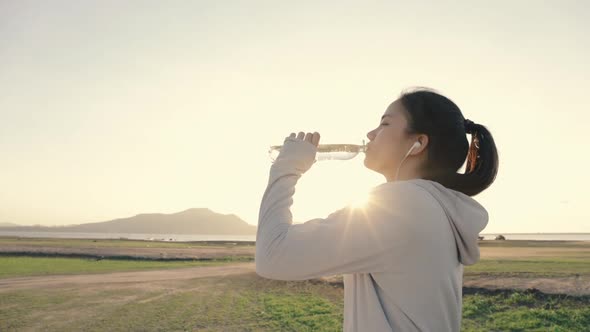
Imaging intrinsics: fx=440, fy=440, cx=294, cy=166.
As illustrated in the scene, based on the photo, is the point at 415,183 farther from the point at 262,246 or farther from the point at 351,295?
the point at 262,246

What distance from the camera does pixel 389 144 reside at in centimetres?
192

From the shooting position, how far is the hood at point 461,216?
1.60 meters

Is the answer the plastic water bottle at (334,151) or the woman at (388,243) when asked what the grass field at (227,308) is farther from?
the woman at (388,243)

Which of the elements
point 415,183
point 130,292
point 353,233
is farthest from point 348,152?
point 130,292

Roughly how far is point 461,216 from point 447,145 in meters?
0.37

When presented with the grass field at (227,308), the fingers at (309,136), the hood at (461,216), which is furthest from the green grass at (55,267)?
the hood at (461,216)

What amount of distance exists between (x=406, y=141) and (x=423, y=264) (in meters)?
0.62

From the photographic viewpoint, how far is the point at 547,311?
1179cm

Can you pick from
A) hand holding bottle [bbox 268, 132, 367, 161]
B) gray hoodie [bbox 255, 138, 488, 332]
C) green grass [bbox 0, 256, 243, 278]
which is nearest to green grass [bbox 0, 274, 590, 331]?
green grass [bbox 0, 256, 243, 278]

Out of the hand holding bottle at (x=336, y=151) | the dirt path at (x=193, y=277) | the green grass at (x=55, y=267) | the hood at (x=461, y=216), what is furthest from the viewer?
the green grass at (x=55, y=267)

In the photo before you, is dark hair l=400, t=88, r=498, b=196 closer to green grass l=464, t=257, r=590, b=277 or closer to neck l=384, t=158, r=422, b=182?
neck l=384, t=158, r=422, b=182

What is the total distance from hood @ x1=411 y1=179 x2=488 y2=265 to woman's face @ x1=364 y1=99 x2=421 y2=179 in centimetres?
28

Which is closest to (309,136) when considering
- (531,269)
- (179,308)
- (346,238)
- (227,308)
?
(346,238)

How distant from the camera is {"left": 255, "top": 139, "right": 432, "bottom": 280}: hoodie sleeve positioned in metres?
1.43
